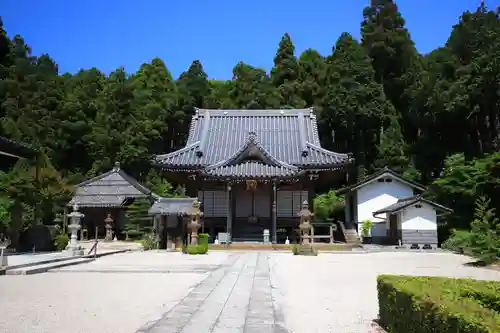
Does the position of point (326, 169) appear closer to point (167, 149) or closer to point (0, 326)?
point (0, 326)

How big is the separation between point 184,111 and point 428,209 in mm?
29097

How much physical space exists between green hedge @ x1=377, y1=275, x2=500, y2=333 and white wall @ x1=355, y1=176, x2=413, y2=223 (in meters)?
24.6

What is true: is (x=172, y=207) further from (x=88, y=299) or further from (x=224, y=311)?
(x=224, y=311)

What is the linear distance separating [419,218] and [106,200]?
2383 cm

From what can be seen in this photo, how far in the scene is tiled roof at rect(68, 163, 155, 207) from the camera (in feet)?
111

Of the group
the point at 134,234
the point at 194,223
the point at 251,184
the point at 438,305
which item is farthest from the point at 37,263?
the point at 134,234

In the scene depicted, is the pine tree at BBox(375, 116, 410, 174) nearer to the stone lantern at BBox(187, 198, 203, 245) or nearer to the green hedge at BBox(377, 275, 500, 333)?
the stone lantern at BBox(187, 198, 203, 245)

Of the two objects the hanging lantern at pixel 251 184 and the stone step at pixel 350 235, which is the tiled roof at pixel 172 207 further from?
the stone step at pixel 350 235

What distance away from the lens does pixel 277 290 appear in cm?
888

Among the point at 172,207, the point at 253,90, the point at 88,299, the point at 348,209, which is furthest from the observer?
the point at 253,90

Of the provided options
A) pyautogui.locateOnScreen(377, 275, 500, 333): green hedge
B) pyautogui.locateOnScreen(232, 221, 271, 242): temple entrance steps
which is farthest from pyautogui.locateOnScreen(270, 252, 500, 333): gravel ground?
pyautogui.locateOnScreen(232, 221, 271, 242): temple entrance steps

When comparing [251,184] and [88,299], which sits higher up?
[251,184]

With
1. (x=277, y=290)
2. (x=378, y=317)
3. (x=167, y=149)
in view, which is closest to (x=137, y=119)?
(x=167, y=149)

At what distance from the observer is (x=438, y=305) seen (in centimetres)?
372
